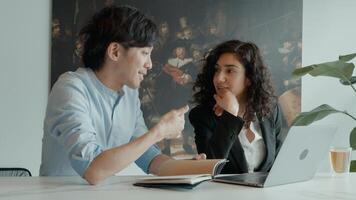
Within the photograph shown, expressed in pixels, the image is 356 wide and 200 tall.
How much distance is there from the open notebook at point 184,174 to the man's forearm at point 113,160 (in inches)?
3.1

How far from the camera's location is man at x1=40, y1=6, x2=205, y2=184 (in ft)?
5.23

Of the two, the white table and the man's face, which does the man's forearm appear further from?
the man's face

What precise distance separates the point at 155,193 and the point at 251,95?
1154mm

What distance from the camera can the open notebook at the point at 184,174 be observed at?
138 centimetres

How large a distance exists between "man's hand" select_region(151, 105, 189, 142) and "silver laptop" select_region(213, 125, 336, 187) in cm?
21

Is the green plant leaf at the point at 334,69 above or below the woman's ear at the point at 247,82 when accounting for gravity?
above

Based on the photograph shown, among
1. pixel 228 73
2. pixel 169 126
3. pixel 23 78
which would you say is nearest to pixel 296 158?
pixel 169 126

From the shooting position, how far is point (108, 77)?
186cm

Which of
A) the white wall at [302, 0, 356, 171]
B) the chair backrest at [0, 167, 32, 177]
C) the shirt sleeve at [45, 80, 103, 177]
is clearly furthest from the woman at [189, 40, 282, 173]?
the white wall at [302, 0, 356, 171]

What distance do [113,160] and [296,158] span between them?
1.81ft

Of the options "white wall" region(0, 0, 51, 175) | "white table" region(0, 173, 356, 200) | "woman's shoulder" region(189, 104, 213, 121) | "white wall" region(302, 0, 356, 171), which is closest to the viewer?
"white table" region(0, 173, 356, 200)

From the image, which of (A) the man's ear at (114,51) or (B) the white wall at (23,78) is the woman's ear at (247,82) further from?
(B) the white wall at (23,78)

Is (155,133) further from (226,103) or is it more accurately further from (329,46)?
(329,46)

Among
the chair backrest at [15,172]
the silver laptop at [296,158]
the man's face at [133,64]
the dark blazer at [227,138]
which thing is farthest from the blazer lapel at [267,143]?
the chair backrest at [15,172]
